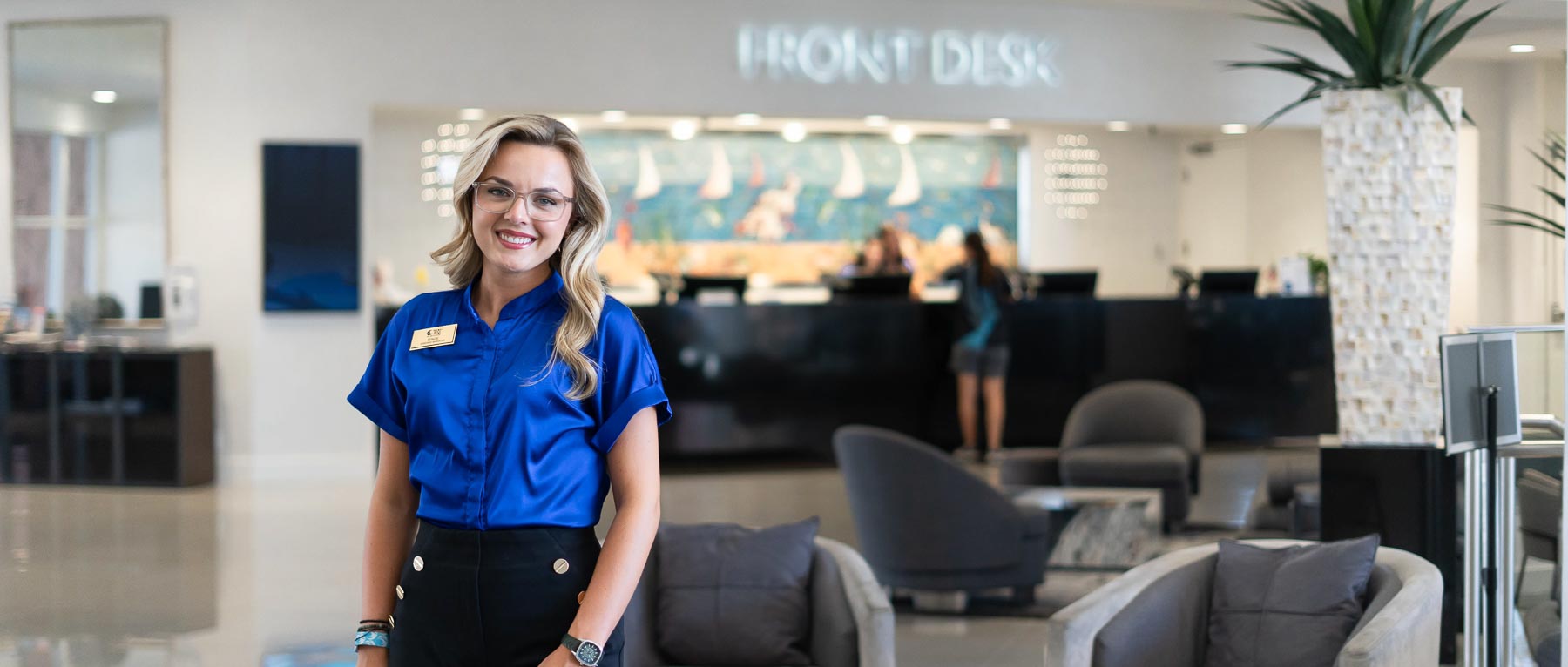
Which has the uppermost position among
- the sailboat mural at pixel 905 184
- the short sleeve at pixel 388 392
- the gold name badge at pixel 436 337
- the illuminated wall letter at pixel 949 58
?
the illuminated wall letter at pixel 949 58

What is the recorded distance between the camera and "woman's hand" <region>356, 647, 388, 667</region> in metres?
1.98

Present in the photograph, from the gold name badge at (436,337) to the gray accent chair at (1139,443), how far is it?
5480 mm

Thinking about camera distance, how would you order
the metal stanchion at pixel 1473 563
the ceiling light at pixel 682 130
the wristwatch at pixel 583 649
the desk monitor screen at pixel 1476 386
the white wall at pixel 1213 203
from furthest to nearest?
the white wall at pixel 1213 203
the ceiling light at pixel 682 130
the metal stanchion at pixel 1473 563
the desk monitor screen at pixel 1476 386
the wristwatch at pixel 583 649

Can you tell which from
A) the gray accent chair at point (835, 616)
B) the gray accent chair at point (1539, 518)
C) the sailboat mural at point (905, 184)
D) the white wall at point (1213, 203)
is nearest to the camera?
the gray accent chair at point (835, 616)

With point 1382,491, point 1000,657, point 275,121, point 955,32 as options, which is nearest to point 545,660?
point 1000,657

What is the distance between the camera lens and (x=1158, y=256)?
44.8ft

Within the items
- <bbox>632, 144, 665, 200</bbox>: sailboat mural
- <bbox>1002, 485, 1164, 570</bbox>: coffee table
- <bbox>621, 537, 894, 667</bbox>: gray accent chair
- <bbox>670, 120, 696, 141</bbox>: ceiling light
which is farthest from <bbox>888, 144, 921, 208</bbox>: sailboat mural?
<bbox>621, 537, 894, 667</bbox>: gray accent chair

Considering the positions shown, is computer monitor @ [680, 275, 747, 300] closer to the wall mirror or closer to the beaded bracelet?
the wall mirror

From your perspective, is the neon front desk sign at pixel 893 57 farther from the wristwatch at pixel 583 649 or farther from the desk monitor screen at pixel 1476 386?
the wristwatch at pixel 583 649

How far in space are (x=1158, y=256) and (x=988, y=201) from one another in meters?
1.81

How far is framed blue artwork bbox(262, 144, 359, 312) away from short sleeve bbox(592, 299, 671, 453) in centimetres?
804

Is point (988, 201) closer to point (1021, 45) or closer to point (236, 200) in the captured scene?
point (1021, 45)

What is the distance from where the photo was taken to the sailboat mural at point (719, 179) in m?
13.0

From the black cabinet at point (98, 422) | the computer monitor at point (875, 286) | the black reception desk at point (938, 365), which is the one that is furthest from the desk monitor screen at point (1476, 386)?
the black cabinet at point (98, 422)
